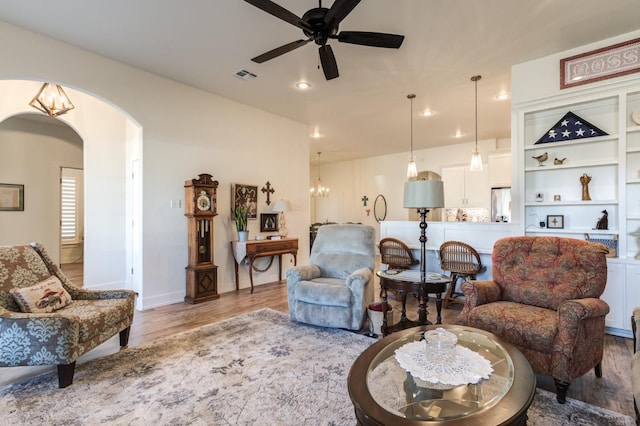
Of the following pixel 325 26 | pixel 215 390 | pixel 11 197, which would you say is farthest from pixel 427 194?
pixel 11 197

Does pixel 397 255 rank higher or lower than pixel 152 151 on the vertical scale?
lower

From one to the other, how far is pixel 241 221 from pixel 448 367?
3.87 meters

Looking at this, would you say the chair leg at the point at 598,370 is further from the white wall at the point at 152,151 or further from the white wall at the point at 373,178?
the white wall at the point at 373,178

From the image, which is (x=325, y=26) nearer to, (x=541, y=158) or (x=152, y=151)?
(x=152, y=151)

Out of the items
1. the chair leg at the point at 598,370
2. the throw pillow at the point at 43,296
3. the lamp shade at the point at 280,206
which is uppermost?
the lamp shade at the point at 280,206

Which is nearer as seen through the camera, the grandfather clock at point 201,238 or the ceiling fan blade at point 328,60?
the ceiling fan blade at point 328,60

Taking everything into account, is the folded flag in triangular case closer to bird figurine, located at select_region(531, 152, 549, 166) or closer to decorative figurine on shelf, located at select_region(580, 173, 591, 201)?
bird figurine, located at select_region(531, 152, 549, 166)

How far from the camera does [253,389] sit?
2094 millimetres

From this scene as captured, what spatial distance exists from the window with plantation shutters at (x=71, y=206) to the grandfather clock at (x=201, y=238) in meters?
3.98

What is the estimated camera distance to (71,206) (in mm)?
6809

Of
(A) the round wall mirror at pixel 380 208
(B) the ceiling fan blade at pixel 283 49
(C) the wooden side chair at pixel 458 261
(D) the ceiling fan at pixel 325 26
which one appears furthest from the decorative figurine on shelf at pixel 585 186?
(A) the round wall mirror at pixel 380 208

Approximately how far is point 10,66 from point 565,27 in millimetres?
5153

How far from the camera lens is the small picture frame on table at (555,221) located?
146 inches

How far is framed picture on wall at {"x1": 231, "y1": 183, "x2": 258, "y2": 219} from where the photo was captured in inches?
194
